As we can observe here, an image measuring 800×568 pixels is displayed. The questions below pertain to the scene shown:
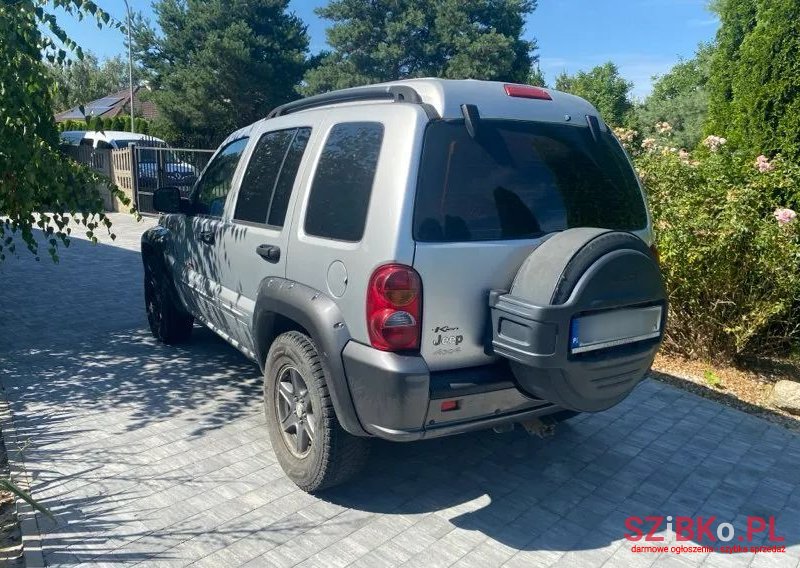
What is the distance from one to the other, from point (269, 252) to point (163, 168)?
14.3m

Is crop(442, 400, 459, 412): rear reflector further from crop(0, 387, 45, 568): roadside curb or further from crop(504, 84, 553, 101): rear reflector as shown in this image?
crop(0, 387, 45, 568): roadside curb

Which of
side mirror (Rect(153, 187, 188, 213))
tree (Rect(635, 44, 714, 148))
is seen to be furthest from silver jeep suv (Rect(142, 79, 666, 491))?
tree (Rect(635, 44, 714, 148))

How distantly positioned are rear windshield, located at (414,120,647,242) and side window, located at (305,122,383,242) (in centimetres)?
32

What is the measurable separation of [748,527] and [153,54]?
37.7 metres

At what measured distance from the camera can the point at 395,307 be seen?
2926 millimetres

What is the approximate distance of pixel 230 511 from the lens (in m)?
3.47

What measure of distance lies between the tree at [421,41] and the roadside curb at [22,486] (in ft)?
104

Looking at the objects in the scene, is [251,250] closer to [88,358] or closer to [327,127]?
[327,127]

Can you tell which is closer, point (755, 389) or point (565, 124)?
point (565, 124)

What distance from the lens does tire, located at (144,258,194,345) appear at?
5.90 meters

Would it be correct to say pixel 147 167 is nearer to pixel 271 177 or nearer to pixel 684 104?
pixel 271 177

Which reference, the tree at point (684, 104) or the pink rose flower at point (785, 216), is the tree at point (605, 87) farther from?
the pink rose flower at point (785, 216)

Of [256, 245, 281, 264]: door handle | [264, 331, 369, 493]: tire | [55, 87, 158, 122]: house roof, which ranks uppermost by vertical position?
[55, 87, 158, 122]: house roof

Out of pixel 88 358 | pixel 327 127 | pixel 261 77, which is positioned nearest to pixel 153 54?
pixel 261 77
